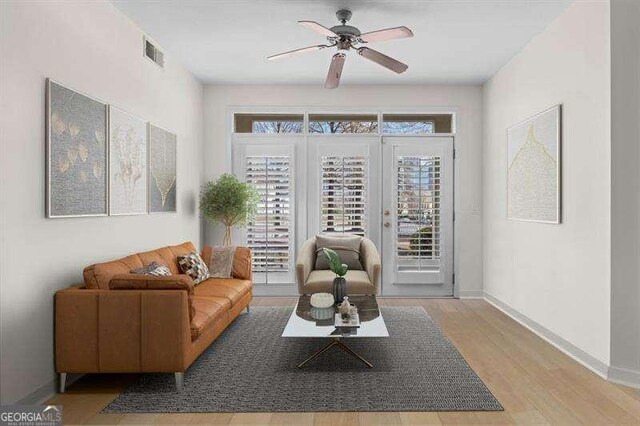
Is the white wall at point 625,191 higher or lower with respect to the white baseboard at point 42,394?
higher

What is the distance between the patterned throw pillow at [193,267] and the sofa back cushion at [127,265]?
61 mm

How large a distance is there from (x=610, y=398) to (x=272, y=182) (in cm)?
449

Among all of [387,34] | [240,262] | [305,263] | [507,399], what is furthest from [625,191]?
[240,262]

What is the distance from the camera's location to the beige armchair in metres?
4.78

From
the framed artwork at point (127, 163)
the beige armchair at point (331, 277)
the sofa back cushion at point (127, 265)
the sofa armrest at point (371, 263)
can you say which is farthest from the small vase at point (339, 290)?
the framed artwork at point (127, 163)

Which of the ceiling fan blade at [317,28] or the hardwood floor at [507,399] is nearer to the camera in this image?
the hardwood floor at [507,399]

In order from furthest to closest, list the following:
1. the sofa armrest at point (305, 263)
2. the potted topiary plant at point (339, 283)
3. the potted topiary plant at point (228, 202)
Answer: the potted topiary plant at point (228, 202) → the sofa armrest at point (305, 263) → the potted topiary plant at point (339, 283)

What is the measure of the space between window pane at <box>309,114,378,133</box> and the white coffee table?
117 inches

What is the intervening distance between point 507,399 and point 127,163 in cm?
350

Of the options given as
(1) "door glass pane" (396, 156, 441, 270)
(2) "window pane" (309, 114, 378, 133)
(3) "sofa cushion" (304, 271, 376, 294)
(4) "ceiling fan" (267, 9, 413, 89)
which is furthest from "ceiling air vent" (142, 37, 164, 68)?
(1) "door glass pane" (396, 156, 441, 270)

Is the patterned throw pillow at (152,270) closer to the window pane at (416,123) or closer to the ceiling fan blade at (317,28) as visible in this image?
the ceiling fan blade at (317,28)

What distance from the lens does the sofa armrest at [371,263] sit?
16.0 ft

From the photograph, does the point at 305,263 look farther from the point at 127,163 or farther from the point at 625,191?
the point at 625,191

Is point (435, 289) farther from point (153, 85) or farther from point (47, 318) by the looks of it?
point (47, 318)
